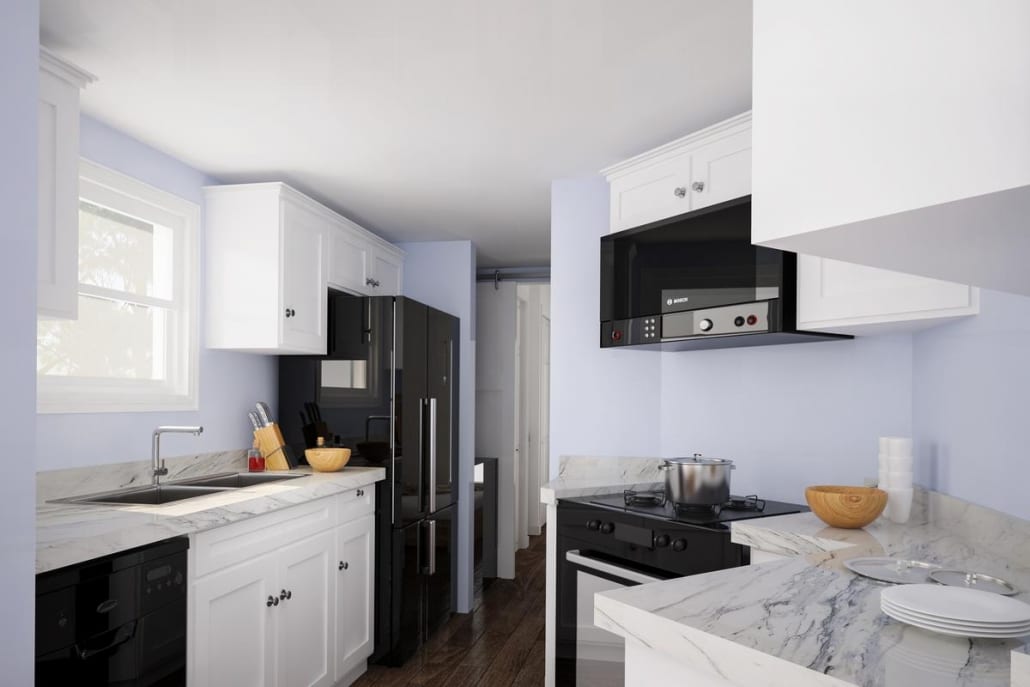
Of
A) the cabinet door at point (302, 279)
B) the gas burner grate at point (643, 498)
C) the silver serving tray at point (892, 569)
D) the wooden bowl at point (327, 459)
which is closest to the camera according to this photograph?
the silver serving tray at point (892, 569)

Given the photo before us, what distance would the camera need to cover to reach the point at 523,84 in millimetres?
2408

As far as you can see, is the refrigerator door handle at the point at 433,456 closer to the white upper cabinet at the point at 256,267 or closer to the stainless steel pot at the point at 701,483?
the white upper cabinet at the point at 256,267

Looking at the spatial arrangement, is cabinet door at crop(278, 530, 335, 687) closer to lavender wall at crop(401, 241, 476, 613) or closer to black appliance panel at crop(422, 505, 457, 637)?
black appliance panel at crop(422, 505, 457, 637)

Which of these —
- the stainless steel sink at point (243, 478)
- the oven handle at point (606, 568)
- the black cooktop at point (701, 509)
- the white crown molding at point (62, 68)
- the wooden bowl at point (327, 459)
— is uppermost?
the white crown molding at point (62, 68)

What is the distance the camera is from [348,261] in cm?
404

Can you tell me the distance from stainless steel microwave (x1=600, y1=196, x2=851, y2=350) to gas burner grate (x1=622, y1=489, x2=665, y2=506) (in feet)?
1.97

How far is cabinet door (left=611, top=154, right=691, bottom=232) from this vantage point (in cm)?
289

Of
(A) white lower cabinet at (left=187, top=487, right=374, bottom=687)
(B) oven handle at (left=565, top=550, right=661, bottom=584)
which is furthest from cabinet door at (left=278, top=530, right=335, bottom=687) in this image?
(B) oven handle at (left=565, top=550, right=661, bottom=584)

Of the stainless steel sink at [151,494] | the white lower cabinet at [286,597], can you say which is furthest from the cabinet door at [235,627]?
the stainless steel sink at [151,494]

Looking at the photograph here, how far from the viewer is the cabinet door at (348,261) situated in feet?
12.6

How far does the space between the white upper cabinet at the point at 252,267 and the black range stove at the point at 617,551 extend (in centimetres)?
155

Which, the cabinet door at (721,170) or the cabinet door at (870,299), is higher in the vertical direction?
the cabinet door at (721,170)

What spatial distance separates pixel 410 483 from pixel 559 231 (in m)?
1.50

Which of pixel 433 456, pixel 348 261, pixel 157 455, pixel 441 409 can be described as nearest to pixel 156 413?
pixel 157 455
